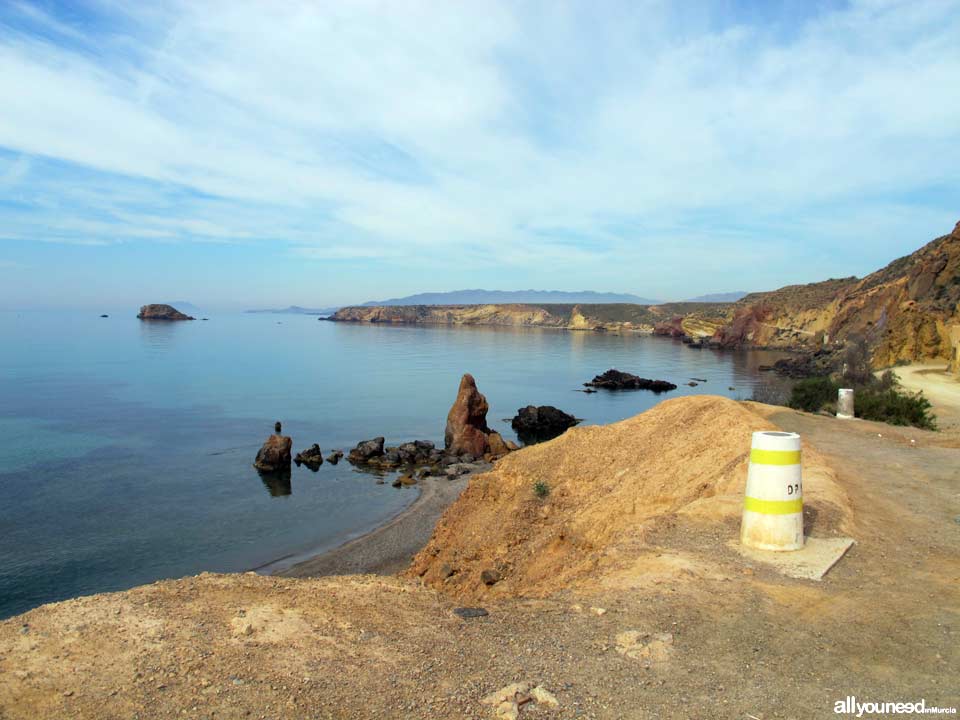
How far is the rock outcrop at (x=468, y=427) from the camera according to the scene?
30.8 metres

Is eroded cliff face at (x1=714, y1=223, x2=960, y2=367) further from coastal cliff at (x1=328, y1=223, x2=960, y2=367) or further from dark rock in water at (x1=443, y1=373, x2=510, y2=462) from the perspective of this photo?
dark rock in water at (x1=443, y1=373, x2=510, y2=462)

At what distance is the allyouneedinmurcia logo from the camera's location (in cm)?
389

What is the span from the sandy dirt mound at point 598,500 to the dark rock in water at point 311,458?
14124mm

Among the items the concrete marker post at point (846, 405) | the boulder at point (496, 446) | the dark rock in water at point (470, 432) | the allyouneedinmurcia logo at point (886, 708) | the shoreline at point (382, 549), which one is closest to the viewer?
Result: the allyouneedinmurcia logo at point (886, 708)

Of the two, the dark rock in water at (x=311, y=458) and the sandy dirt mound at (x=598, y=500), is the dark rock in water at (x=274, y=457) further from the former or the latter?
the sandy dirt mound at (x=598, y=500)

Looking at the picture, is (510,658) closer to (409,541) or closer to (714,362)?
(409,541)

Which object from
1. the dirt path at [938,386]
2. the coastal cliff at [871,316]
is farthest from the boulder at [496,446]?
the coastal cliff at [871,316]

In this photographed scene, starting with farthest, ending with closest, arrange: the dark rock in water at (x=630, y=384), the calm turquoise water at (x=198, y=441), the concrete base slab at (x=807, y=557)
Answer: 1. the dark rock in water at (x=630, y=384)
2. the calm turquoise water at (x=198, y=441)
3. the concrete base slab at (x=807, y=557)

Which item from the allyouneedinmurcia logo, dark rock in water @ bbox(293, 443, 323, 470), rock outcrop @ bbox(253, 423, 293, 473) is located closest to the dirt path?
the allyouneedinmurcia logo

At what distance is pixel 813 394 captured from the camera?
94.3 feet

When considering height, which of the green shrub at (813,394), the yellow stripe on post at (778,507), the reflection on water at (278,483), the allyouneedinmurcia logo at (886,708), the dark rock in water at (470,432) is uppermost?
the yellow stripe on post at (778,507)

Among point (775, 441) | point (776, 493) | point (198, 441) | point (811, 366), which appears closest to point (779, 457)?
point (775, 441)

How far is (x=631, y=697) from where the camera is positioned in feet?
13.5

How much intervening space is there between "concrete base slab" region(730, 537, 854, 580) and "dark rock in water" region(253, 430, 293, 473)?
76.7ft
